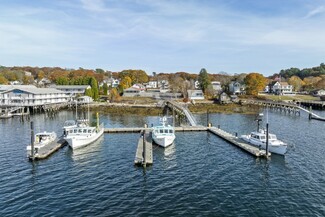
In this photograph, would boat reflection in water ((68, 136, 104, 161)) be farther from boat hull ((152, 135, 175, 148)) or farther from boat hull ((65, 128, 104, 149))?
boat hull ((152, 135, 175, 148))

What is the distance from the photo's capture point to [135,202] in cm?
2734

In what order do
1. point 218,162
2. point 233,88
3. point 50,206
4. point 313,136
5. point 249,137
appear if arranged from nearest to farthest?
point 50,206
point 218,162
point 249,137
point 313,136
point 233,88

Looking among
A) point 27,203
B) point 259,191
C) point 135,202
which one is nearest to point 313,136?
point 259,191

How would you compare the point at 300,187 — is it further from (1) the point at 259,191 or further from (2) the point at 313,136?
(2) the point at 313,136

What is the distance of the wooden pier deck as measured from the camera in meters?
40.9

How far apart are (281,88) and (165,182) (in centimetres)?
15806

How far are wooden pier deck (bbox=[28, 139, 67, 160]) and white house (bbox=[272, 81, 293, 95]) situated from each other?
146080 millimetres

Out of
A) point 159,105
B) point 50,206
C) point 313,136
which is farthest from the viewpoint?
point 159,105

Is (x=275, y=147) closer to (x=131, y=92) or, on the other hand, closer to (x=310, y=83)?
(x=131, y=92)

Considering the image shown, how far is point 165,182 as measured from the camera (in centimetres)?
3247

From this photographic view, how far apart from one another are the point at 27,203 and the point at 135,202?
1032cm

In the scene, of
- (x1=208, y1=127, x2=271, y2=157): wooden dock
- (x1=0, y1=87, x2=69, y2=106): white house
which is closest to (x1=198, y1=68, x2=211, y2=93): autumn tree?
(x1=0, y1=87, x2=69, y2=106): white house

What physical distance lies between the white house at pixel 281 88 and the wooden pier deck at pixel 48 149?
479 ft

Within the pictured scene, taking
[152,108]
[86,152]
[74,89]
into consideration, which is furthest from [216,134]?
[74,89]
